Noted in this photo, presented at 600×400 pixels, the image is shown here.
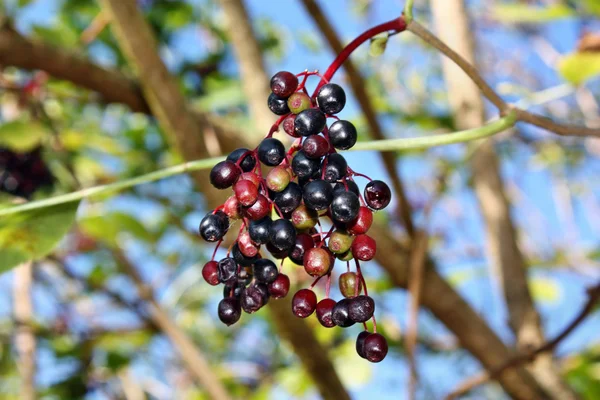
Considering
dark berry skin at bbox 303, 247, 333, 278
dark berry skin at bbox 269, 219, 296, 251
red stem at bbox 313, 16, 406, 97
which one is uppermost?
red stem at bbox 313, 16, 406, 97

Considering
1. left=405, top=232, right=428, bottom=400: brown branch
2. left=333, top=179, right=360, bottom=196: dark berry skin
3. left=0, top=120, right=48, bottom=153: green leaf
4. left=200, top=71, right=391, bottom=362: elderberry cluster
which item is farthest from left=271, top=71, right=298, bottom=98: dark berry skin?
left=0, top=120, right=48, bottom=153: green leaf

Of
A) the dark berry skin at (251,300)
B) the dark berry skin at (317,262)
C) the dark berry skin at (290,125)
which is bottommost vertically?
the dark berry skin at (251,300)

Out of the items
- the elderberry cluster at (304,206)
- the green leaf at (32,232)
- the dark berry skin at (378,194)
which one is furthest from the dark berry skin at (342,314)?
the green leaf at (32,232)

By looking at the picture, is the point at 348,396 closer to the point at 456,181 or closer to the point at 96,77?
the point at 96,77

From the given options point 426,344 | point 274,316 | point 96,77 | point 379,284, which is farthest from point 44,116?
point 426,344

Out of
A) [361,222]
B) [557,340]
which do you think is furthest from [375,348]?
[557,340]

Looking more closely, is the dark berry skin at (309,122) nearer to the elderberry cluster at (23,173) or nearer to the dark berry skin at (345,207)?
the dark berry skin at (345,207)

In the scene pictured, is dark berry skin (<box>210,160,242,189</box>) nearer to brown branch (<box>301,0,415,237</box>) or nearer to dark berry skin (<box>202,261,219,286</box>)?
dark berry skin (<box>202,261,219,286</box>)
